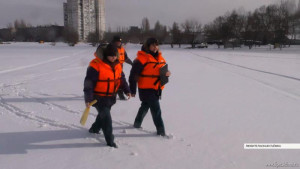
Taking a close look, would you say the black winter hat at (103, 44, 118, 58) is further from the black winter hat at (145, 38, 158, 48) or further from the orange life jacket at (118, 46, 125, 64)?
the orange life jacket at (118, 46, 125, 64)

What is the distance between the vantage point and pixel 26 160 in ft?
12.0

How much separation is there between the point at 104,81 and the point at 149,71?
0.81 meters

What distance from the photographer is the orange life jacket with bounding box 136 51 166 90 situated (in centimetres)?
429

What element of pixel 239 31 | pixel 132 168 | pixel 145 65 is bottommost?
pixel 132 168

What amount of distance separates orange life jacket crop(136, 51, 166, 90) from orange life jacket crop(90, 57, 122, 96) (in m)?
0.48

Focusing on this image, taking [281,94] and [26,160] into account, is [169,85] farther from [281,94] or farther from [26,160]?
[26,160]

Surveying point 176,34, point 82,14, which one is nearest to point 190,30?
point 176,34

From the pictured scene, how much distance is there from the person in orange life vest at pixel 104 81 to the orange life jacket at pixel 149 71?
0.44 m

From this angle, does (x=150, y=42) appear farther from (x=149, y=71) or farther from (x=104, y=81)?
(x=104, y=81)

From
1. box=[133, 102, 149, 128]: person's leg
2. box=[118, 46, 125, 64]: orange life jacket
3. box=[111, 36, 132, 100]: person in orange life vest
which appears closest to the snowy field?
box=[133, 102, 149, 128]: person's leg

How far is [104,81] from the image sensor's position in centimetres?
386

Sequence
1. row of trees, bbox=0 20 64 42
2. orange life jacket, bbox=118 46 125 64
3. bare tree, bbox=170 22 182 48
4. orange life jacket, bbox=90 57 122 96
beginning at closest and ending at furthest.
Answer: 1. orange life jacket, bbox=90 57 122 96
2. orange life jacket, bbox=118 46 125 64
3. bare tree, bbox=170 22 182 48
4. row of trees, bbox=0 20 64 42

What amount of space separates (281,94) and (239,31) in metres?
65.5

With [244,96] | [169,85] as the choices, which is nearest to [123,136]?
[244,96]
